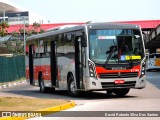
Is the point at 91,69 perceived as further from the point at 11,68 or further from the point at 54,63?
the point at 11,68

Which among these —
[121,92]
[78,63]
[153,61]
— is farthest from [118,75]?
[153,61]

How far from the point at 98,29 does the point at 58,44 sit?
9.90 ft

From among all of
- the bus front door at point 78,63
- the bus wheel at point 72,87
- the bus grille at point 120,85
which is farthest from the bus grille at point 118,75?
the bus wheel at point 72,87

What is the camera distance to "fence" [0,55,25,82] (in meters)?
36.1

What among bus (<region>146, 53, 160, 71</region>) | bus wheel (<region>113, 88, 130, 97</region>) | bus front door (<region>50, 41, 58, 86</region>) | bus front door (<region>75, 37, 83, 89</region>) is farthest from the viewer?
bus (<region>146, 53, 160, 71</region>)

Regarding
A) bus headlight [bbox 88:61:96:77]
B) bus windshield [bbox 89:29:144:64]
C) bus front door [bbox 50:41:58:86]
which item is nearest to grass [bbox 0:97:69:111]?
bus headlight [bbox 88:61:96:77]

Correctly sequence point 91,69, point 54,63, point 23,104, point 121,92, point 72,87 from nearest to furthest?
point 23,104
point 91,69
point 72,87
point 121,92
point 54,63

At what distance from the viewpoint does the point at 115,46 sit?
59.8 ft

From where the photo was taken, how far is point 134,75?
1834 cm

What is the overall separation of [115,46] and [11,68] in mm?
21760

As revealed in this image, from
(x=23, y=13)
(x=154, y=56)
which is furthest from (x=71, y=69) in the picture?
(x=23, y=13)

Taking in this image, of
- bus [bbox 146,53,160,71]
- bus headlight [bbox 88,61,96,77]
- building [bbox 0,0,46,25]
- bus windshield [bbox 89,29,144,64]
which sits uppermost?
building [bbox 0,0,46,25]

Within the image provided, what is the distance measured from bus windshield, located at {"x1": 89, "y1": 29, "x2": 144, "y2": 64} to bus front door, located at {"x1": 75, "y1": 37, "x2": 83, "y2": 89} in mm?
651

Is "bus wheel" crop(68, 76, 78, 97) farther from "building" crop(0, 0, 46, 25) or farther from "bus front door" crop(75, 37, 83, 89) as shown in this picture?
"building" crop(0, 0, 46, 25)
